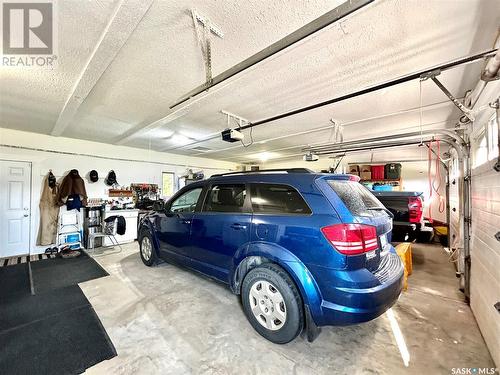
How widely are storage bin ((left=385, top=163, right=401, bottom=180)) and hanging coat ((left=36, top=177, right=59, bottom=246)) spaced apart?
31.4 ft

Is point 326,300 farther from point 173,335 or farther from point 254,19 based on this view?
point 254,19

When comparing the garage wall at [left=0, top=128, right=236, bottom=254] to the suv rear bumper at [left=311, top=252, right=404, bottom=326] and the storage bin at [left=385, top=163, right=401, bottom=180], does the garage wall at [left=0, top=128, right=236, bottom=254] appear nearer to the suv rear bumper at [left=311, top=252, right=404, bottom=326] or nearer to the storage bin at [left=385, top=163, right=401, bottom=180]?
the suv rear bumper at [left=311, top=252, right=404, bottom=326]

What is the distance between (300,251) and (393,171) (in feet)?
22.3

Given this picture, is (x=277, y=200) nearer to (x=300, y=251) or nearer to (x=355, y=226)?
(x=300, y=251)

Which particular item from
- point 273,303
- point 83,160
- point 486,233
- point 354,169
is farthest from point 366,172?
point 83,160

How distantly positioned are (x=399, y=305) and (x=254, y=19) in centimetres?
345

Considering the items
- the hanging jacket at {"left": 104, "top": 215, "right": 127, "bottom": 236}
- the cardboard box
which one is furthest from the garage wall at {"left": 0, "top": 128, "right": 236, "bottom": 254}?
the cardboard box

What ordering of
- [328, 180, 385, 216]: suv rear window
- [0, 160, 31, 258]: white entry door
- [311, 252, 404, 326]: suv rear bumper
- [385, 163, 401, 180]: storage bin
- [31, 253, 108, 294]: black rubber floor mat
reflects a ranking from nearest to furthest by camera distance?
1. [311, 252, 404, 326]: suv rear bumper
2. [328, 180, 385, 216]: suv rear window
3. [31, 253, 108, 294]: black rubber floor mat
4. [0, 160, 31, 258]: white entry door
5. [385, 163, 401, 180]: storage bin

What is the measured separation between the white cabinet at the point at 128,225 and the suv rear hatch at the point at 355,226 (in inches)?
219

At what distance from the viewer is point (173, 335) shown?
201 cm

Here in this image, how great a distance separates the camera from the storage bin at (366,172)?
741 centimetres

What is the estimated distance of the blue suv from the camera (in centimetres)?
165

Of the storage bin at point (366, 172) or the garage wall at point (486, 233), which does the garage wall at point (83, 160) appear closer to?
the storage bin at point (366, 172)

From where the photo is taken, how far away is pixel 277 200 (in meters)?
2.10
